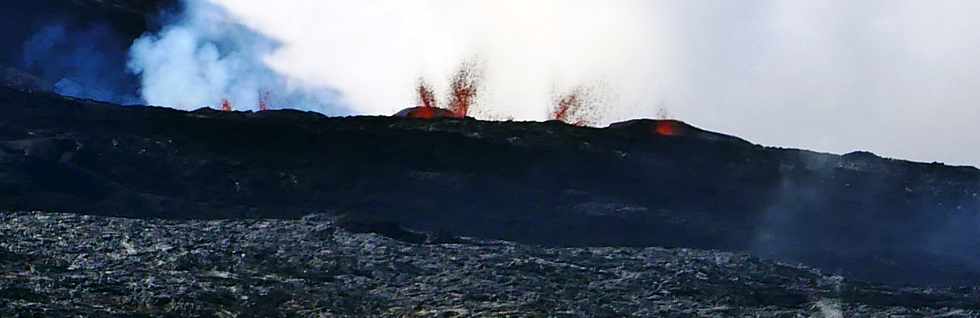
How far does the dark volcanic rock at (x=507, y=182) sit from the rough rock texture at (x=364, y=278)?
95.4 inches

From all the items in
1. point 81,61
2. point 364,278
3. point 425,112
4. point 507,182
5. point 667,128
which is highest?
point 81,61

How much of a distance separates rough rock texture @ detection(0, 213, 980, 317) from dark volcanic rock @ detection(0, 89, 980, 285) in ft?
7.95

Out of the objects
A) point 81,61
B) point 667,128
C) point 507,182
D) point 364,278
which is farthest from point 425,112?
point 364,278

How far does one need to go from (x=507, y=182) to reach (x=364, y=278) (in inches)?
504

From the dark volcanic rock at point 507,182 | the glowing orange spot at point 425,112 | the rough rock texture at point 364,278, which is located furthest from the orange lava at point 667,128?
the rough rock texture at point 364,278

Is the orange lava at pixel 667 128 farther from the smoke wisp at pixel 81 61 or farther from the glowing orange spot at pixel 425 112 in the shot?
the smoke wisp at pixel 81 61

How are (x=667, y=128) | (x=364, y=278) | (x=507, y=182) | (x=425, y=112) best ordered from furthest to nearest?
(x=425, y=112)
(x=667, y=128)
(x=507, y=182)
(x=364, y=278)

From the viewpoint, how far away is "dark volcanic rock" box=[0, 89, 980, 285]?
110ft

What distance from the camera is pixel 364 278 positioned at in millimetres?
26328

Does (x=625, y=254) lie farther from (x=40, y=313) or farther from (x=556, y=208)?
(x=40, y=313)

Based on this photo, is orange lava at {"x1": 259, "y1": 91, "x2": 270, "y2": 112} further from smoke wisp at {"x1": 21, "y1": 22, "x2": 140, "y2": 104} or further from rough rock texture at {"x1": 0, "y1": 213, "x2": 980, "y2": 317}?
rough rock texture at {"x1": 0, "y1": 213, "x2": 980, "y2": 317}

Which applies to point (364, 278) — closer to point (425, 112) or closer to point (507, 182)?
point (507, 182)

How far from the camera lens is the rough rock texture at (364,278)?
76.4 feet

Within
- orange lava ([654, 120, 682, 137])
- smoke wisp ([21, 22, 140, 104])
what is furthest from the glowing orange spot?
smoke wisp ([21, 22, 140, 104])
